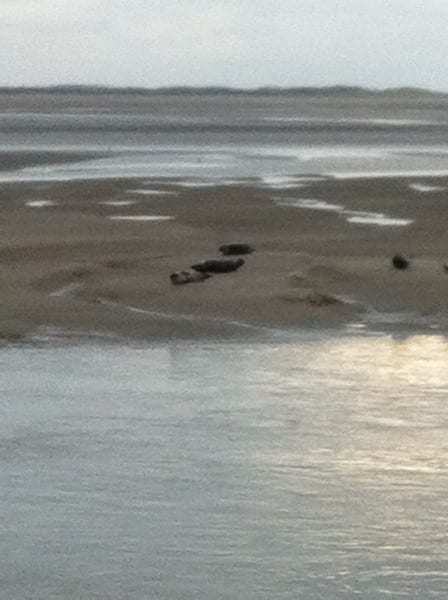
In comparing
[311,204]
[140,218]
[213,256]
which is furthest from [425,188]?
[213,256]

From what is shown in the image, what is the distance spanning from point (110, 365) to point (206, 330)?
4.85 feet

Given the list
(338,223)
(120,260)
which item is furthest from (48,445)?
(338,223)

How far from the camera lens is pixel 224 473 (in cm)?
745

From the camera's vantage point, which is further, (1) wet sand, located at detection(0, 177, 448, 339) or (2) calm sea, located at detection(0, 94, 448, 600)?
(1) wet sand, located at detection(0, 177, 448, 339)

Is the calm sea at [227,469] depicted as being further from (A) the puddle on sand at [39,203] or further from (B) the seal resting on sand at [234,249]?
(A) the puddle on sand at [39,203]

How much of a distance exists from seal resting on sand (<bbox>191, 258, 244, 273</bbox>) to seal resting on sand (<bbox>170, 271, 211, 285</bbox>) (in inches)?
11.1

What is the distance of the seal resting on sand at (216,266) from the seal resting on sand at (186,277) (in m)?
0.28

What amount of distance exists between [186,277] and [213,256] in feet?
8.06

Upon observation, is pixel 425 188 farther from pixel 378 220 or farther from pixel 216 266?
pixel 216 266

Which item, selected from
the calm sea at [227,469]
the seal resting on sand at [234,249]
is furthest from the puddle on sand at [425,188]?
the calm sea at [227,469]

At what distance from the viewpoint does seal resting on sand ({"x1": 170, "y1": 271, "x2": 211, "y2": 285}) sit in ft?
43.0

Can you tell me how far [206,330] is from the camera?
11.5m

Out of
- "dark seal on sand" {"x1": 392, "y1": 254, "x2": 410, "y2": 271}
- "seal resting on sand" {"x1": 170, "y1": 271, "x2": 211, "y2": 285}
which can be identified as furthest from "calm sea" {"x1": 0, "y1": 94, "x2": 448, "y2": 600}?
"dark seal on sand" {"x1": 392, "y1": 254, "x2": 410, "y2": 271}

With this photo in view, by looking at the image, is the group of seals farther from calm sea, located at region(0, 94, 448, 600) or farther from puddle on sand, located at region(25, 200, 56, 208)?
puddle on sand, located at region(25, 200, 56, 208)
